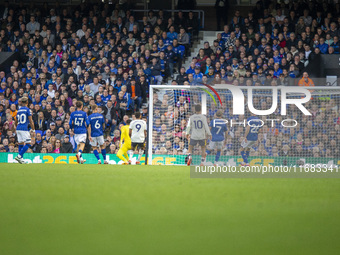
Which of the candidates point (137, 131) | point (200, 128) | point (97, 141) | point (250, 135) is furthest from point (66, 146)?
point (250, 135)

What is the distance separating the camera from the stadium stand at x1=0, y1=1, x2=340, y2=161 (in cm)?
1870

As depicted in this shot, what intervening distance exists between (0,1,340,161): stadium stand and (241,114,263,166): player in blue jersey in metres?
4.11

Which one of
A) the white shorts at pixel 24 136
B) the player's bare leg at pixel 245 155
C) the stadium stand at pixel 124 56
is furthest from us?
the stadium stand at pixel 124 56

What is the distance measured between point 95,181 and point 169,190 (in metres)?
1.69

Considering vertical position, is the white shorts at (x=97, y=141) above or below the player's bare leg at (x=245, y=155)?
above

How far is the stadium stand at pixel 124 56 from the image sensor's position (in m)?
18.7

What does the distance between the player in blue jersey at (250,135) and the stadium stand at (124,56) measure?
411 cm

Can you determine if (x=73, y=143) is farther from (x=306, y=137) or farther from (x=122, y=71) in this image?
(x=306, y=137)

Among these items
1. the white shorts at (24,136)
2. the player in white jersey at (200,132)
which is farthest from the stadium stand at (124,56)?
the player in white jersey at (200,132)

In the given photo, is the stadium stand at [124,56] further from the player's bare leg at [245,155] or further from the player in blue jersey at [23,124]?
the player's bare leg at [245,155]

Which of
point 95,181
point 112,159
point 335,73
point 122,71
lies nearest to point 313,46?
point 335,73

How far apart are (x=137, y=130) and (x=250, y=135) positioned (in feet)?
16.1

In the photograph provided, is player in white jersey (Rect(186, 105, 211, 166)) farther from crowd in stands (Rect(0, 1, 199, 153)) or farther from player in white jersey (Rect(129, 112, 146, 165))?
crowd in stands (Rect(0, 1, 199, 153))

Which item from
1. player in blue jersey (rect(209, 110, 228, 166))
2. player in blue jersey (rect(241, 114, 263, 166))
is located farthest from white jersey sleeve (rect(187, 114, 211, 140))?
player in blue jersey (rect(241, 114, 263, 166))
